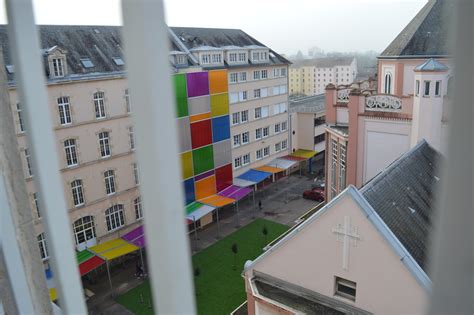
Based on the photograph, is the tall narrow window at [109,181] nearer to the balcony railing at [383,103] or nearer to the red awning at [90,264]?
the red awning at [90,264]

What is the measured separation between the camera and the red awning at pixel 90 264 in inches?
581

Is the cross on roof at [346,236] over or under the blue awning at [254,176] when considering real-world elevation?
over

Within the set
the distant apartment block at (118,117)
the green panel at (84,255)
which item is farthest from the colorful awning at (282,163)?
the green panel at (84,255)

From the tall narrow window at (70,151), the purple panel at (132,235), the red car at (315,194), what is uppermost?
the tall narrow window at (70,151)

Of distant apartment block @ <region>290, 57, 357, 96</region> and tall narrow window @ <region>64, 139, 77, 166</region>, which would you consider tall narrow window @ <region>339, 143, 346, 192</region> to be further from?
distant apartment block @ <region>290, 57, 357, 96</region>

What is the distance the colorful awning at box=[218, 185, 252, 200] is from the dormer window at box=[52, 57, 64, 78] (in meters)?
9.95

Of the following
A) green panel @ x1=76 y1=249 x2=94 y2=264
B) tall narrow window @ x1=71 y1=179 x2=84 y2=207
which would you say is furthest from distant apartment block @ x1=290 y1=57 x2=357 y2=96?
green panel @ x1=76 y1=249 x2=94 y2=264

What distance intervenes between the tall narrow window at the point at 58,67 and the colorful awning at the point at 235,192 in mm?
9945

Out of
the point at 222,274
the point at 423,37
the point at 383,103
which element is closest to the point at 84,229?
the point at 222,274

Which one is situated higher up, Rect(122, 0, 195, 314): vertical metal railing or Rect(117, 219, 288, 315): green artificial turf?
Rect(122, 0, 195, 314): vertical metal railing

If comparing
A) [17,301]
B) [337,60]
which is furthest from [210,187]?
[337,60]

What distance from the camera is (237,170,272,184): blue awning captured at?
79.9 ft

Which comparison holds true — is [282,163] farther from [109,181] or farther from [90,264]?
[90,264]

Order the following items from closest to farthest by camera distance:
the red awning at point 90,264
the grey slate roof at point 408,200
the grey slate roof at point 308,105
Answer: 1. the grey slate roof at point 408,200
2. the red awning at point 90,264
3. the grey slate roof at point 308,105
